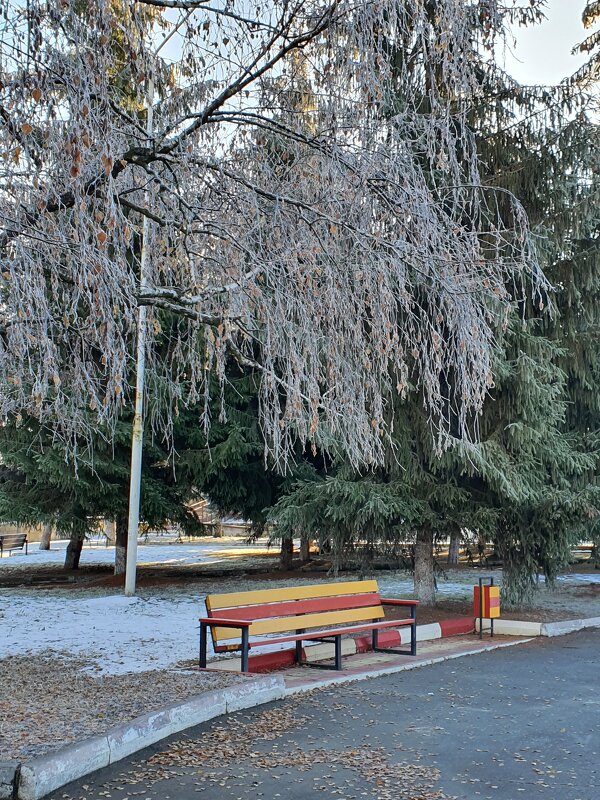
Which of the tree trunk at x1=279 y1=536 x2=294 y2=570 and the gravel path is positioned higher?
the tree trunk at x1=279 y1=536 x2=294 y2=570

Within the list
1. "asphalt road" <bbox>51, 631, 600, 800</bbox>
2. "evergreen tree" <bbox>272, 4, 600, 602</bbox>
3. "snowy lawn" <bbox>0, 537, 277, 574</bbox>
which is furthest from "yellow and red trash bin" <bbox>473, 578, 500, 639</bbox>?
"snowy lawn" <bbox>0, 537, 277, 574</bbox>

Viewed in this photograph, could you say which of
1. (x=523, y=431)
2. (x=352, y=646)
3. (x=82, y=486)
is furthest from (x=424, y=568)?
(x=82, y=486)

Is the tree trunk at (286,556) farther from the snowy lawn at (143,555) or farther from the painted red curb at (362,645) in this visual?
the painted red curb at (362,645)

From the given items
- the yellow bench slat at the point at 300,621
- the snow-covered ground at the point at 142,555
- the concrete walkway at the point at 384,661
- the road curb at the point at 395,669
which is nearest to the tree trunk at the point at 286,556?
the snow-covered ground at the point at 142,555

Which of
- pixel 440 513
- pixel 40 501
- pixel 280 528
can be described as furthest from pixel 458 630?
pixel 40 501

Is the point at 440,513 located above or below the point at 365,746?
above

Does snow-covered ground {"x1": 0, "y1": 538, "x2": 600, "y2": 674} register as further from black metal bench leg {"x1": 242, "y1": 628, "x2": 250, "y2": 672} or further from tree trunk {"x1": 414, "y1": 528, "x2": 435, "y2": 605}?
tree trunk {"x1": 414, "y1": 528, "x2": 435, "y2": 605}

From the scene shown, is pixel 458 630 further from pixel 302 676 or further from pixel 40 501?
pixel 40 501

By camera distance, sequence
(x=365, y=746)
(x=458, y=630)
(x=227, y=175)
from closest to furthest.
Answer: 1. (x=365, y=746)
2. (x=227, y=175)
3. (x=458, y=630)

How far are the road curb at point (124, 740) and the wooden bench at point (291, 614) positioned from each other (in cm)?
75

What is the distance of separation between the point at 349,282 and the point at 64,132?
2.38 m

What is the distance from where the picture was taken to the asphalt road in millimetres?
4703

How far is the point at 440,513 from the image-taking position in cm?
1234

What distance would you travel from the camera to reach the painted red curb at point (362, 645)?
8188 millimetres
